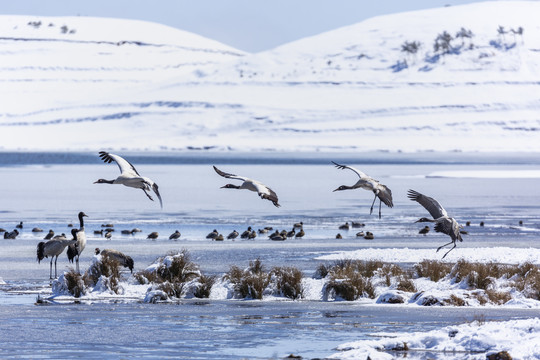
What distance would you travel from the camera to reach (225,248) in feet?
94.9

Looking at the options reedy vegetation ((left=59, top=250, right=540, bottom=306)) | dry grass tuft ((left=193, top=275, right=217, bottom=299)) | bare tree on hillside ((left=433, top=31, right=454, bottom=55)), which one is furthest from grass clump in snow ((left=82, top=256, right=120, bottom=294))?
bare tree on hillside ((left=433, top=31, right=454, bottom=55))

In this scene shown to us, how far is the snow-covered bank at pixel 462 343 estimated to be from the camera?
13.9m

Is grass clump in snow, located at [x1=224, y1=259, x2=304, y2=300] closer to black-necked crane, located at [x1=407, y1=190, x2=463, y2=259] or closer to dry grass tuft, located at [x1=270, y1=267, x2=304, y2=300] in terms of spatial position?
dry grass tuft, located at [x1=270, y1=267, x2=304, y2=300]

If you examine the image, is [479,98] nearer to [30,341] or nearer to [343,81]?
[343,81]

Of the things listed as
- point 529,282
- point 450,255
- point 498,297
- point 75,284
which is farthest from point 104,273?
point 450,255

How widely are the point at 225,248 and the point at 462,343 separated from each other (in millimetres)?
14834

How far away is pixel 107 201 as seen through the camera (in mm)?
50281

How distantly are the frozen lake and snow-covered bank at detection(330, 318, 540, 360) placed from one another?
63 cm

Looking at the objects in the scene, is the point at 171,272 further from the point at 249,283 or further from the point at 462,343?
the point at 462,343

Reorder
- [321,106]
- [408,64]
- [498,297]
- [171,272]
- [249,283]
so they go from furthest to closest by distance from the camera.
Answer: [408,64] < [321,106] < [171,272] < [249,283] < [498,297]

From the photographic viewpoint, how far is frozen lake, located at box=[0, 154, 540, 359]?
15.4 meters

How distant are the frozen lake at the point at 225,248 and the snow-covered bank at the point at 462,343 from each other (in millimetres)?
634

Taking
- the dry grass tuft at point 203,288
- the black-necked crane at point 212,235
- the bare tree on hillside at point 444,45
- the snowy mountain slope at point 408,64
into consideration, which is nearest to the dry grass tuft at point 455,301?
the dry grass tuft at point 203,288

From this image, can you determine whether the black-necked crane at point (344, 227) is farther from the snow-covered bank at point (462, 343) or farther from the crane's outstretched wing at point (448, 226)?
the snow-covered bank at point (462, 343)
